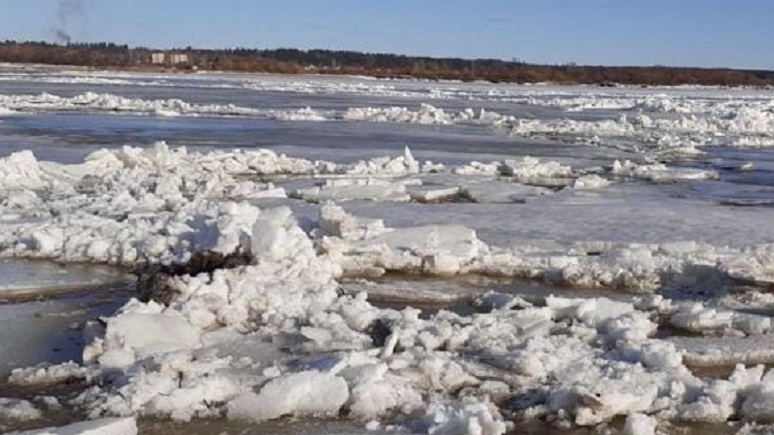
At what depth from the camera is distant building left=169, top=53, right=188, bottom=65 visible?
122713 mm

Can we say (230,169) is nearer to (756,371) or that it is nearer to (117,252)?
(117,252)

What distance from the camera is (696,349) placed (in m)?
6.05

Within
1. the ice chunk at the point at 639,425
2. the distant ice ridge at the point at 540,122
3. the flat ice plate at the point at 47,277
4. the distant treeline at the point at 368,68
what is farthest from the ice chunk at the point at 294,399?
the distant treeline at the point at 368,68

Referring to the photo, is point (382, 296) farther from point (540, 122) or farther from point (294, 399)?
point (540, 122)

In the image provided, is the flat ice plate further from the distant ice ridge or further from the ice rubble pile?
the distant ice ridge

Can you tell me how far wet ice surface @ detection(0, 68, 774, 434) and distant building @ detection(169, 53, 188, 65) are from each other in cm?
11046

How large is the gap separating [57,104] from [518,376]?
2736 cm

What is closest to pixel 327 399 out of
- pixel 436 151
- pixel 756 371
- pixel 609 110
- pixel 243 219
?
pixel 756 371

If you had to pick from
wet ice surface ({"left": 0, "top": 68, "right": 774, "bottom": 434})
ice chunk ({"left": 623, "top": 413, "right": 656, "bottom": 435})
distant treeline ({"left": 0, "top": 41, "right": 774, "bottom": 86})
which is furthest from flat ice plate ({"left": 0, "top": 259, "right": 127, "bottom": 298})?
distant treeline ({"left": 0, "top": 41, "right": 774, "bottom": 86})

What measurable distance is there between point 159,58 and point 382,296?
412ft

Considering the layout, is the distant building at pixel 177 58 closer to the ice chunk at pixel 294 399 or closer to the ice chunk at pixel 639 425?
the ice chunk at pixel 294 399

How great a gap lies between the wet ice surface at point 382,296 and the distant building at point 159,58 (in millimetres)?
112733

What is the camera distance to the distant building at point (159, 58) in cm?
12431

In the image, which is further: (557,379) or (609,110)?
(609,110)
